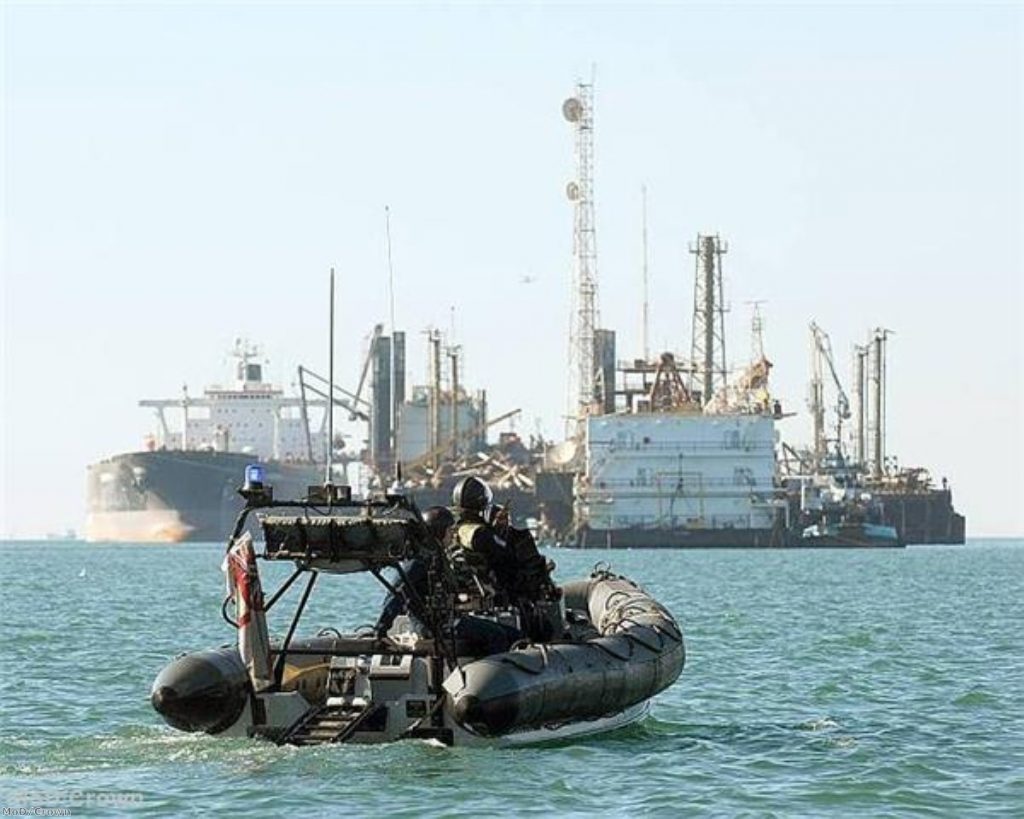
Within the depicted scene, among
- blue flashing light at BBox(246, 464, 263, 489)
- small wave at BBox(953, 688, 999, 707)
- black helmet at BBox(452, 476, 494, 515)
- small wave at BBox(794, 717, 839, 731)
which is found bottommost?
small wave at BBox(794, 717, 839, 731)

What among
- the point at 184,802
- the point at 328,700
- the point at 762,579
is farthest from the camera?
the point at 762,579

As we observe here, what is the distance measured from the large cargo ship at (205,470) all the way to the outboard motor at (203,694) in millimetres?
151680

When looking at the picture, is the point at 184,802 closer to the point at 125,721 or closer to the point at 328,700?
the point at 328,700

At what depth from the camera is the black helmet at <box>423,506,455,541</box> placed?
2264 centimetres

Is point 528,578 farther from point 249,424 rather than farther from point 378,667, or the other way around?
point 249,424

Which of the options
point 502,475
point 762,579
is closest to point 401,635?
point 762,579

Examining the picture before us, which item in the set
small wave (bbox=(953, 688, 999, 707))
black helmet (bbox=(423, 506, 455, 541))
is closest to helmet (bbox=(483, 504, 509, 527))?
black helmet (bbox=(423, 506, 455, 541))

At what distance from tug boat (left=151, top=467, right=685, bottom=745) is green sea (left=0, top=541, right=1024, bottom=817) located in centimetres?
30

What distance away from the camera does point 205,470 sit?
597 feet

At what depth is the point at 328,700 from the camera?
2158 cm

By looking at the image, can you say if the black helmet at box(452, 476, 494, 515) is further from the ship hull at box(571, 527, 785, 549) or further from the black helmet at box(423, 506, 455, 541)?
the ship hull at box(571, 527, 785, 549)

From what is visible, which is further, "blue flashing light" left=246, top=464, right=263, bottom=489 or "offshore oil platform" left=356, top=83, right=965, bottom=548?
"offshore oil platform" left=356, top=83, right=965, bottom=548

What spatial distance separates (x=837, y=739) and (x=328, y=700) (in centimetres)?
512

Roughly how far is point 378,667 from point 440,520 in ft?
6.28
